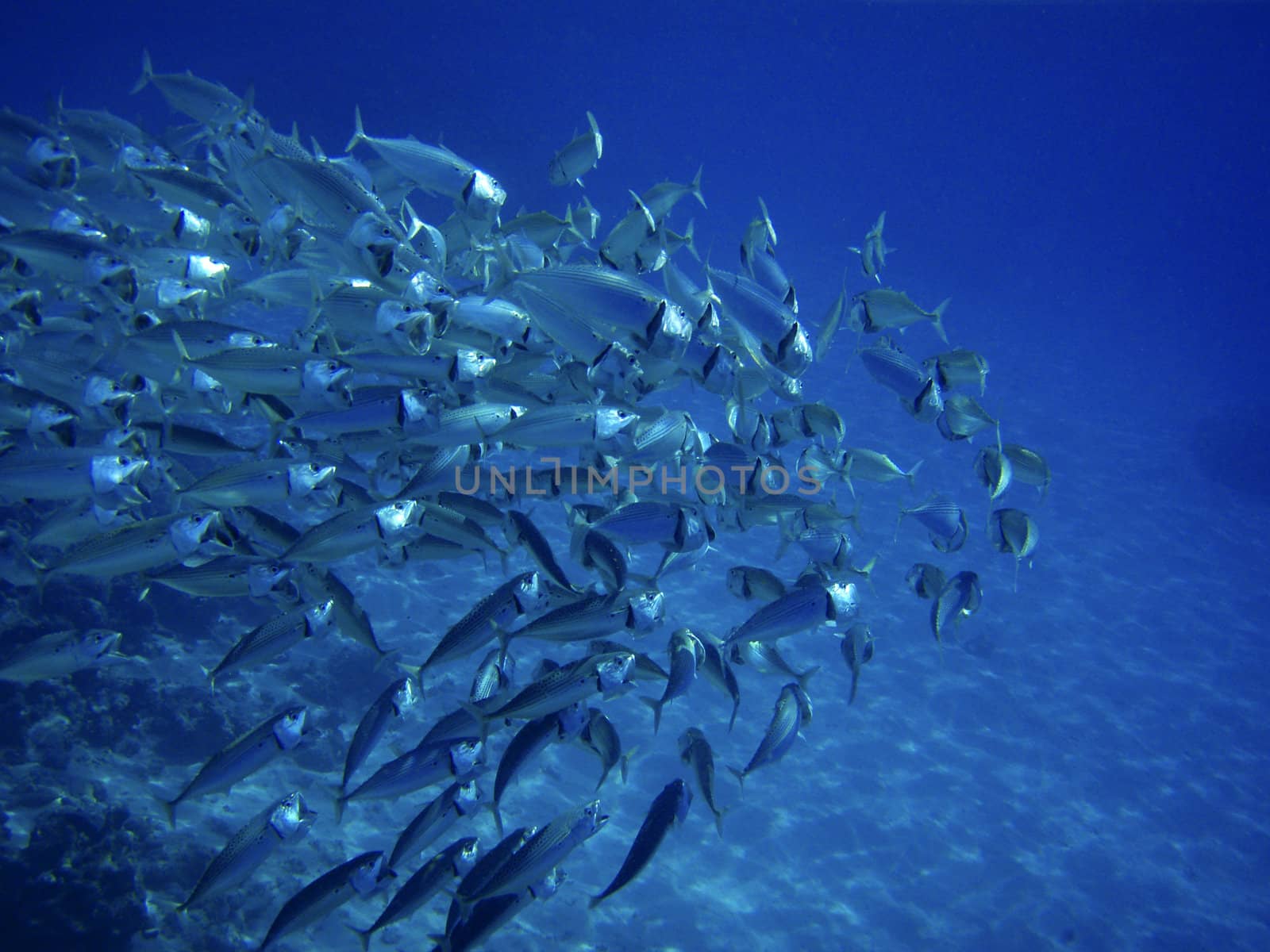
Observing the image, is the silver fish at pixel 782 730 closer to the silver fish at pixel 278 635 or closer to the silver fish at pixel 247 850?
the silver fish at pixel 247 850

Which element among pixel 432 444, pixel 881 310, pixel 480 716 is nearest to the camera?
pixel 480 716

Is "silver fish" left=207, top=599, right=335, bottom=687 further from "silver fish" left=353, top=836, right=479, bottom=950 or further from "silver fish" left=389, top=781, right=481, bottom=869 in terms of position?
"silver fish" left=353, top=836, right=479, bottom=950

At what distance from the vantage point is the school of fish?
10.2 ft

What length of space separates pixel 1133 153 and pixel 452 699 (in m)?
113

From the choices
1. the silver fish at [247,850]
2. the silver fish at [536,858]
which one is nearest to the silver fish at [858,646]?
the silver fish at [536,858]

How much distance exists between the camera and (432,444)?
3643 millimetres

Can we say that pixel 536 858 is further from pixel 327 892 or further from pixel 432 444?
pixel 432 444

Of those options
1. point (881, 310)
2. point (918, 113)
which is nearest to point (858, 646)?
point (881, 310)

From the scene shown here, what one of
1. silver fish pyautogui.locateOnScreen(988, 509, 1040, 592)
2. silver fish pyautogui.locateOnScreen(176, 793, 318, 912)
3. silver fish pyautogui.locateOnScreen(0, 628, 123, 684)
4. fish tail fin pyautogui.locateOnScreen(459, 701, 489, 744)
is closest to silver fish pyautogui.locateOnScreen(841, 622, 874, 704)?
silver fish pyautogui.locateOnScreen(988, 509, 1040, 592)

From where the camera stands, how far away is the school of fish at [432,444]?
10.2 ft

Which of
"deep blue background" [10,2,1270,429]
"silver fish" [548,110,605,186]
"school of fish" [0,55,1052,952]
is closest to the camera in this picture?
"school of fish" [0,55,1052,952]

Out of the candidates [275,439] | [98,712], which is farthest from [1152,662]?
[98,712]

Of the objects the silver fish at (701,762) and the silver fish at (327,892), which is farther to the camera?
the silver fish at (701,762)

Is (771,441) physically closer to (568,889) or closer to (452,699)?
(568,889)
